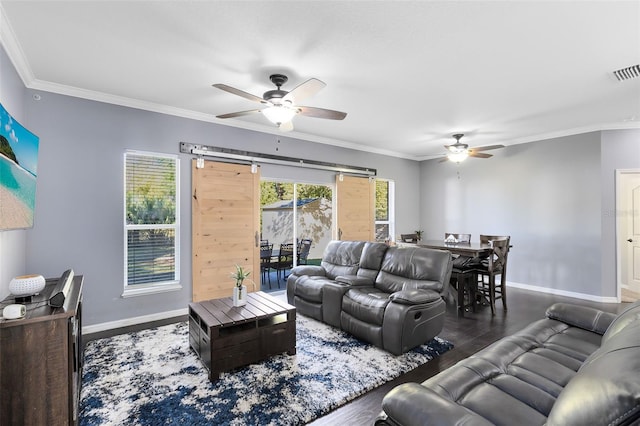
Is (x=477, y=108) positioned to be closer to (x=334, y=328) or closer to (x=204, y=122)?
(x=334, y=328)

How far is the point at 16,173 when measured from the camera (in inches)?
94.7

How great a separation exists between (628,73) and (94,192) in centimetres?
603

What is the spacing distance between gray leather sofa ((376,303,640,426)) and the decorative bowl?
2419 millimetres

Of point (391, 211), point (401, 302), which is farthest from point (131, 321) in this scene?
point (391, 211)

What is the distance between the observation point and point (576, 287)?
5.22m

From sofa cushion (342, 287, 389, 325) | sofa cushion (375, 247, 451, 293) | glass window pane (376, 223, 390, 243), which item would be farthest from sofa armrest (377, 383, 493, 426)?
glass window pane (376, 223, 390, 243)

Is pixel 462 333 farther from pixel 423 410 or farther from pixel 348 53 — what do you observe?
pixel 348 53

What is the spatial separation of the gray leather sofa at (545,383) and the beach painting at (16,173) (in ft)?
9.55

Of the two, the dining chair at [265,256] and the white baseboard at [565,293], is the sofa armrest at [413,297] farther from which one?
the white baseboard at [565,293]

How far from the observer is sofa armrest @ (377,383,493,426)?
112 cm

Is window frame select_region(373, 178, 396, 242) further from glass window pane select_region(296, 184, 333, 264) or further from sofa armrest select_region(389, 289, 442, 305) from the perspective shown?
sofa armrest select_region(389, 289, 442, 305)

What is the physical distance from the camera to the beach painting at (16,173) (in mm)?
2203

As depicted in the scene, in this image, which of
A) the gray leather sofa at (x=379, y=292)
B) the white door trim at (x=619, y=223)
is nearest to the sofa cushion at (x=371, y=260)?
the gray leather sofa at (x=379, y=292)

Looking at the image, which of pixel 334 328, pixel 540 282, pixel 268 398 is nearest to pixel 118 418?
pixel 268 398
